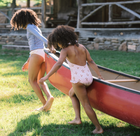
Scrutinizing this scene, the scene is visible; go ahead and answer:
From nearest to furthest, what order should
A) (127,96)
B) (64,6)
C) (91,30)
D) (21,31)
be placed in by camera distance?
(127,96) < (91,30) < (21,31) < (64,6)

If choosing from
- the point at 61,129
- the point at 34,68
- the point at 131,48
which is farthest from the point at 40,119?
the point at 131,48

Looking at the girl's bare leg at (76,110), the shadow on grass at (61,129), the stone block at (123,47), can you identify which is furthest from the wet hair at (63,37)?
the stone block at (123,47)

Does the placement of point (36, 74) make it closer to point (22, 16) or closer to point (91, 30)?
point (22, 16)

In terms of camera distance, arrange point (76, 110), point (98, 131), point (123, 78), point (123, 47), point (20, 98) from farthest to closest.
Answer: point (123, 47)
point (20, 98)
point (123, 78)
point (76, 110)
point (98, 131)

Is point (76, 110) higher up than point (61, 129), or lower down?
higher up

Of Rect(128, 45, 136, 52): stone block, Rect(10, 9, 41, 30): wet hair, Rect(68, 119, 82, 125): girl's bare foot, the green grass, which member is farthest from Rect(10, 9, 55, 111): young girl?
Rect(128, 45, 136, 52): stone block

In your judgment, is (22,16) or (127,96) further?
(22,16)

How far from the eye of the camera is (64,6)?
1510cm

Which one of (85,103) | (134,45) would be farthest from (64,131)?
(134,45)

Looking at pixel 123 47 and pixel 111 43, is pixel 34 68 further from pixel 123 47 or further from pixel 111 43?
pixel 111 43

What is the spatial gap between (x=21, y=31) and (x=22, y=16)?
1073 centimetres

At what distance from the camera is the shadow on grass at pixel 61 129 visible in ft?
9.41

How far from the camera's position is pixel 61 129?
2955mm

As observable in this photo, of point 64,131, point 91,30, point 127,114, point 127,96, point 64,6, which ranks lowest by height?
point 64,131
